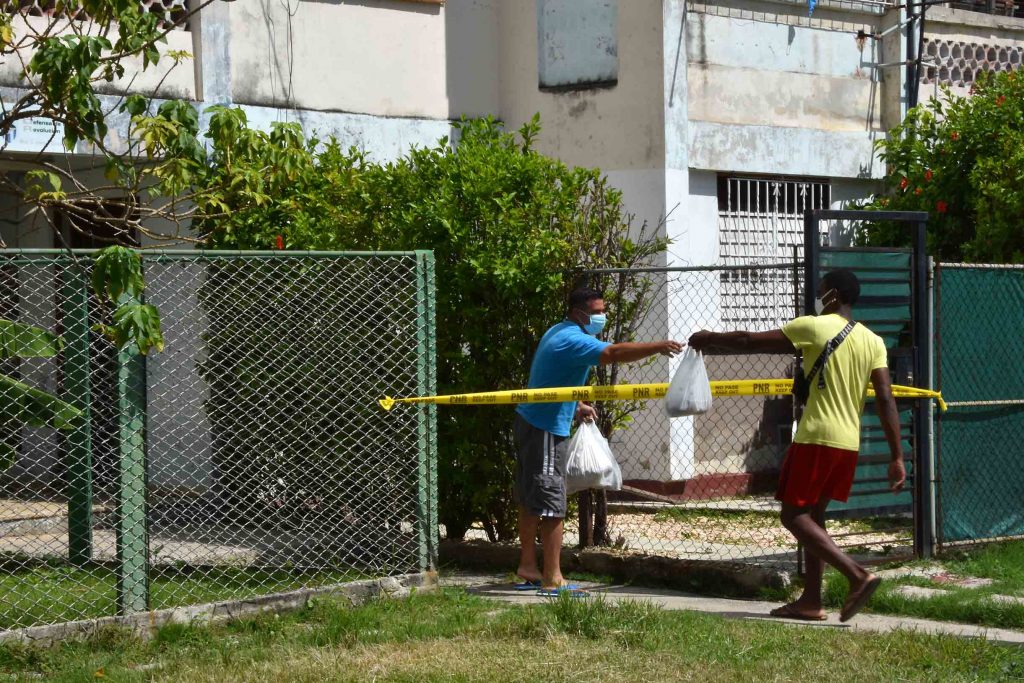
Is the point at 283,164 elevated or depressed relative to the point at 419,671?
elevated

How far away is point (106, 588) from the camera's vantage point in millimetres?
7516

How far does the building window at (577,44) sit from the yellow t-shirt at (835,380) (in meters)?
6.34

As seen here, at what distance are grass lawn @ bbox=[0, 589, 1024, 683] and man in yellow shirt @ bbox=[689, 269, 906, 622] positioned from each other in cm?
43

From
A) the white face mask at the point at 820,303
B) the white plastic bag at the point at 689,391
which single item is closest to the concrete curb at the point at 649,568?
the white plastic bag at the point at 689,391

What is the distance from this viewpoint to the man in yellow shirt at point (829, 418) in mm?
7047

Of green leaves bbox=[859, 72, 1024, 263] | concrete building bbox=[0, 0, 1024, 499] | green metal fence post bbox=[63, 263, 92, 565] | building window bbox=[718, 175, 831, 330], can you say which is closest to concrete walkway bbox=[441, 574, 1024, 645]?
green metal fence post bbox=[63, 263, 92, 565]

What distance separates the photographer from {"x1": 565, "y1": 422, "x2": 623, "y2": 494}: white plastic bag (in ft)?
26.5

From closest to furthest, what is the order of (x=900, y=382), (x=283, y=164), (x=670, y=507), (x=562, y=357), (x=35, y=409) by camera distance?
(x=35, y=409)
(x=562, y=357)
(x=900, y=382)
(x=283, y=164)
(x=670, y=507)

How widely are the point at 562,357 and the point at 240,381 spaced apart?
9.11 ft

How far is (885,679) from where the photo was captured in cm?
587

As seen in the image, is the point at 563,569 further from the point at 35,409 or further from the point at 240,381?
the point at 35,409

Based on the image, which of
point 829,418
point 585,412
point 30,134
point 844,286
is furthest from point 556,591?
point 30,134

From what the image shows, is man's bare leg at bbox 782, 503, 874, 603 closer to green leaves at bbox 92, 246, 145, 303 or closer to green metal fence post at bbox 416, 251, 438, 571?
green metal fence post at bbox 416, 251, 438, 571

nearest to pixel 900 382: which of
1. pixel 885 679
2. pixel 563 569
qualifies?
pixel 563 569
